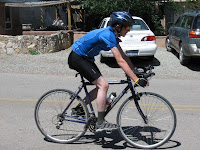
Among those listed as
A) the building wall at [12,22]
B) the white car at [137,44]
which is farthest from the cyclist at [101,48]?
the building wall at [12,22]

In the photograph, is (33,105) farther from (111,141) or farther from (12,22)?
(12,22)

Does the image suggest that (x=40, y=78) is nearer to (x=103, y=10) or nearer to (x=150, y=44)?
(x=150, y=44)

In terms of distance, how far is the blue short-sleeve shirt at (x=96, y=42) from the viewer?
15.1 ft

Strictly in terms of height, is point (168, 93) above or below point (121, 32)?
below

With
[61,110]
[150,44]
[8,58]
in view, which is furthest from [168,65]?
[61,110]

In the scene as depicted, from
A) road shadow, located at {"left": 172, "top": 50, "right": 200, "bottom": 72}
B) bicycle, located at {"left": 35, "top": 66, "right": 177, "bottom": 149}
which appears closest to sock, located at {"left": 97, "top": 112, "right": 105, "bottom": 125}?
bicycle, located at {"left": 35, "top": 66, "right": 177, "bottom": 149}

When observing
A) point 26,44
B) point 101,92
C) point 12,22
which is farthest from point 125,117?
point 12,22

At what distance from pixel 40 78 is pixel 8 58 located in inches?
153

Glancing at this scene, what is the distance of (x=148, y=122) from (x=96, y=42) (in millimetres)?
1320

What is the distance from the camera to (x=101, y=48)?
15.8ft

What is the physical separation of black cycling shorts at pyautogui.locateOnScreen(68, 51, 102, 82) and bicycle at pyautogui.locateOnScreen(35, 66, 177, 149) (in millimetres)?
185

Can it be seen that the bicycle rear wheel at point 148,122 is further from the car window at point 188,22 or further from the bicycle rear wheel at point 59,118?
the car window at point 188,22

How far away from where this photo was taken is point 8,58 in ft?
44.9

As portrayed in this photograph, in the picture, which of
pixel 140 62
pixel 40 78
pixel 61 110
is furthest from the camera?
pixel 140 62
